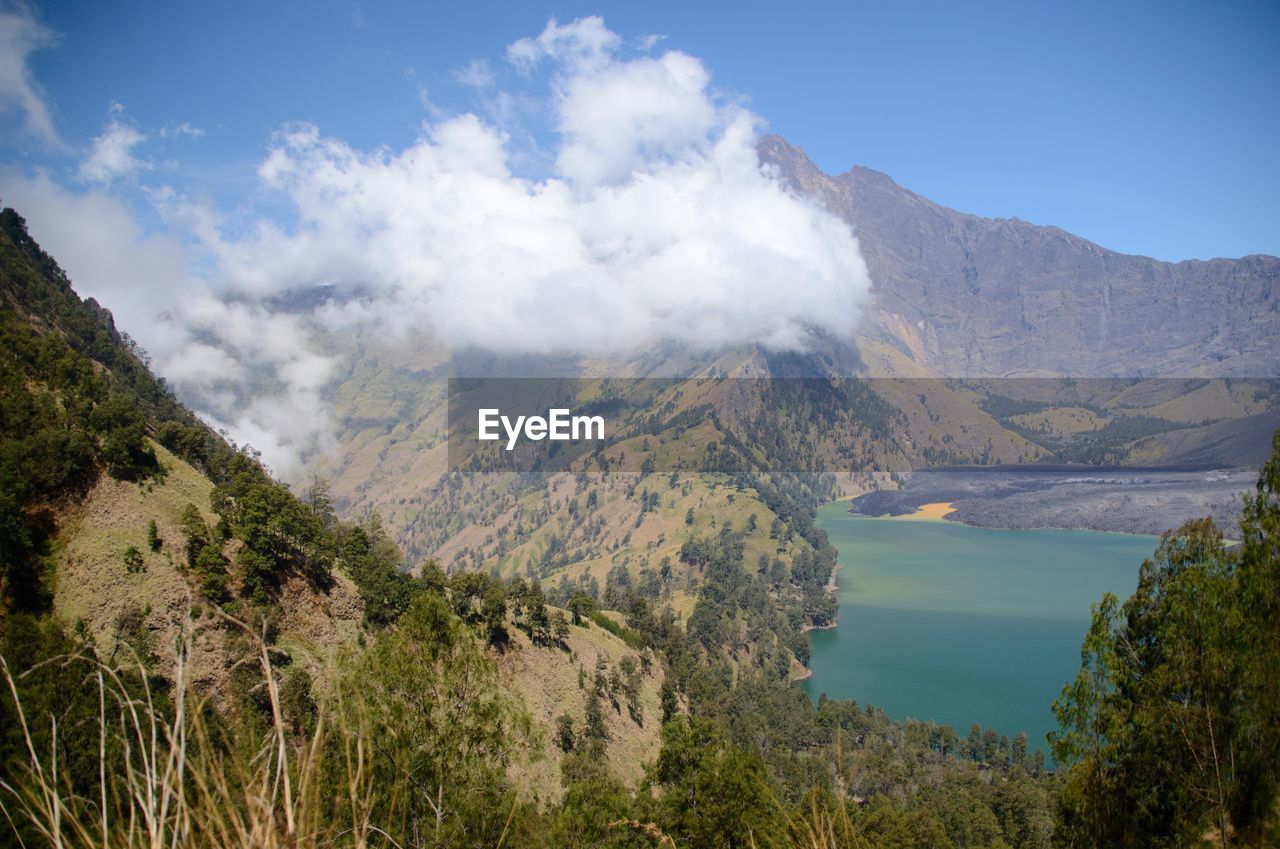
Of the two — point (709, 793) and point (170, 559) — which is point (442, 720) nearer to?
point (709, 793)

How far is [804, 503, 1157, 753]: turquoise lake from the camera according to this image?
324 ft

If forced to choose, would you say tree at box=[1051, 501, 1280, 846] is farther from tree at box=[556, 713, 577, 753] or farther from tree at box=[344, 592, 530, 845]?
tree at box=[556, 713, 577, 753]

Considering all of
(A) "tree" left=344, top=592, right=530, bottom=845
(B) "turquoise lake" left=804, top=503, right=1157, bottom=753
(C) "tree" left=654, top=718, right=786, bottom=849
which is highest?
(A) "tree" left=344, top=592, right=530, bottom=845

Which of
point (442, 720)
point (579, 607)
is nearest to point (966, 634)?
point (579, 607)

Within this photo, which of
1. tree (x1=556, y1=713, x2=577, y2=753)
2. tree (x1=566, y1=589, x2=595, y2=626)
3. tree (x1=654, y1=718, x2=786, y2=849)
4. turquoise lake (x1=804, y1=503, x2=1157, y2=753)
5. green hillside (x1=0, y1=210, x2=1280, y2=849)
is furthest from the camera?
turquoise lake (x1=804, y1=503, x2=1157, y2=753)

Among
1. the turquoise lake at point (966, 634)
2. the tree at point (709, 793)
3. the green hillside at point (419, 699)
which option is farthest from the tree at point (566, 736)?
the turquoise lake at point (966, 634)

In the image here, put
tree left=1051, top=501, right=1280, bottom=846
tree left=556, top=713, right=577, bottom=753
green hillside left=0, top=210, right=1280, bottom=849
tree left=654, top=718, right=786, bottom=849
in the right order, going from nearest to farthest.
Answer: green hillside left=0, top=210, right=1280, bottom=849 < tree left=1051, top=501, right=1280, bottom=846 < tree left=654, top=718, right=786, bottom=849 < tree left=556, top=713, right=577, bottom=753

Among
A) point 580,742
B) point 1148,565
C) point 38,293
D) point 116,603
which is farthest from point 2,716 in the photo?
point 38,293

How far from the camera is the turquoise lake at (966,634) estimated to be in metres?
98.7

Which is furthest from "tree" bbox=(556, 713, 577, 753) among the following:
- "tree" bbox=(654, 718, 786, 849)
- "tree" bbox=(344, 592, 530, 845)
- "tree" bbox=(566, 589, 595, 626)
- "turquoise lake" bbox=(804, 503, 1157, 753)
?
"turquoise lake" bbox=(804, 503, 1157, 753)

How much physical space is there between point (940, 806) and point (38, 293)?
103202mm

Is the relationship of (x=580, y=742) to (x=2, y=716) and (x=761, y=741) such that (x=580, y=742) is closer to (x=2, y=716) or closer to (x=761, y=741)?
(x=761, y=741)

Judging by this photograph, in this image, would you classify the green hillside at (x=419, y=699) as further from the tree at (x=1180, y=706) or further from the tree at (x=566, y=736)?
the tree at (x=566, y=736)

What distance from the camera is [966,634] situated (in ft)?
410
